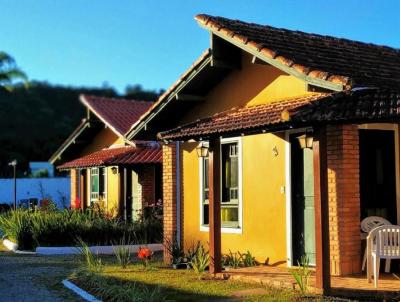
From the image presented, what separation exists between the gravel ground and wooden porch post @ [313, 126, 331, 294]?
11.7 ft

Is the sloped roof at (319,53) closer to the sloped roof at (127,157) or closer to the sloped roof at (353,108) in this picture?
the sloped roof at (353,108)

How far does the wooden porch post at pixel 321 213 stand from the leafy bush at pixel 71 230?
8.81 m

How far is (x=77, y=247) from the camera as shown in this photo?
51.7 feet

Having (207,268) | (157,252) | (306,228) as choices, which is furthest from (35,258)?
(306,228)

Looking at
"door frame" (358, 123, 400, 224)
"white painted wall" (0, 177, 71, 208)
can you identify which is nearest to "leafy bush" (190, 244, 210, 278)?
"door frame" (358, 123, 400, 224)

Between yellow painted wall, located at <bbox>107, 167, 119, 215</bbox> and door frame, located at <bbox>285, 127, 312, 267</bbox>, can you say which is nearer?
door frame, located at <bbox>285, 127, 312, 267</bbox>

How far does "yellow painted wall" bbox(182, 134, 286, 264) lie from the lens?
11133mm

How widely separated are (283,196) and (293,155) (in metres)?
0.78

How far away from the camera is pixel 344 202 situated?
9562 mm

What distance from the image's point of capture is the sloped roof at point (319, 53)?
381 inches

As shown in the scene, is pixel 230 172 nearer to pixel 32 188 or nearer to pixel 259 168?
pixel 259 168

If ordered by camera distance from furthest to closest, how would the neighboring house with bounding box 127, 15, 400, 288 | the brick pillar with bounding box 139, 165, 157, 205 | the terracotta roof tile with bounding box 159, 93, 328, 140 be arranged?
the brick pillar with bounding box 139, 165, 157, 205 → the terracotta roof tile with bounding box 159, 93, 328, 140 → the neighboring house with bounding box 127, 15, 400, 288

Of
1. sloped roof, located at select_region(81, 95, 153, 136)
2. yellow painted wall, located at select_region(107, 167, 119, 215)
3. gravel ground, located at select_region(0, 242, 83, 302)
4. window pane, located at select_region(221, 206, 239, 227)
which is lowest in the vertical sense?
gravel ground, located at select_region(0, 242, 83, 302)

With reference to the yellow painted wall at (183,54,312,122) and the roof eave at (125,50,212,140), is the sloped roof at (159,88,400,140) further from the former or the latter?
the roof eave at (125,50,212,140)
